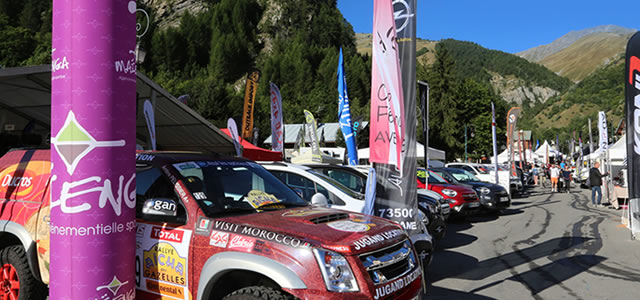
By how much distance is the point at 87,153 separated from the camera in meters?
3.43

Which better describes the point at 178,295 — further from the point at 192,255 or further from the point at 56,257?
the point at 56,257

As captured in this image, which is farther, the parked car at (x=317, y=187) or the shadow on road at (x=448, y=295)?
the parked car at (x=317, y=187)

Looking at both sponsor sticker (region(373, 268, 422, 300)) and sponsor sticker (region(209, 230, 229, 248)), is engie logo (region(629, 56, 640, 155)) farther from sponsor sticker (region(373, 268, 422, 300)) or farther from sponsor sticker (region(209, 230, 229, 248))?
sponsor sticker (region(209, 230, 229, 248))

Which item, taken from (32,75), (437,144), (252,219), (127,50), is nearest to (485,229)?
(252,219)

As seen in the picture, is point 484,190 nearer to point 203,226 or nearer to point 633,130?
point 633,130

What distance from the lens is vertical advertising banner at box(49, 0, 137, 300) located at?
3.42 m

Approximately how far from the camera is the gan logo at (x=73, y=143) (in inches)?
135

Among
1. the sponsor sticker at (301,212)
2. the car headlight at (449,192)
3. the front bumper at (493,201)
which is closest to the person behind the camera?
the sponsor sticker at (301,212)

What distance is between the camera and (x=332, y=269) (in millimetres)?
3150

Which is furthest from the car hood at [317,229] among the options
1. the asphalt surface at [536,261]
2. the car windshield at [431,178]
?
the car windshield at [431,178]

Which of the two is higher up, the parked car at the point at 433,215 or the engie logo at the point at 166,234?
the engie logo at the point at 166,234

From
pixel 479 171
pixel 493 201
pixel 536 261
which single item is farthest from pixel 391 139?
pixel 479 171

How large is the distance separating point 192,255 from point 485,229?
10.6 m

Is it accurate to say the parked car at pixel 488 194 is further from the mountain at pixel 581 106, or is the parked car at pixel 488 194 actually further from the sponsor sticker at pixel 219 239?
the mountain at pixel 581 106
